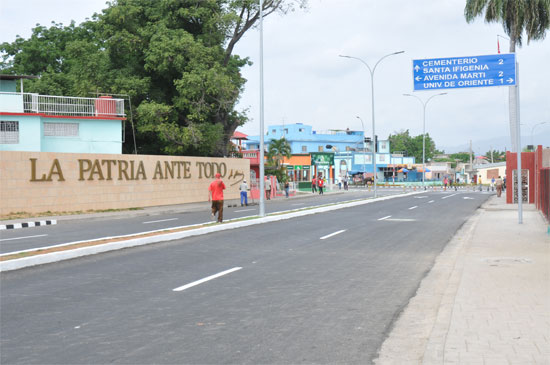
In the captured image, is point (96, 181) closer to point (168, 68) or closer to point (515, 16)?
point (168, 68)

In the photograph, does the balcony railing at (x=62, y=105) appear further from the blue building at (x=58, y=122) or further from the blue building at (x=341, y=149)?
the blue building at (x=341, y=149)

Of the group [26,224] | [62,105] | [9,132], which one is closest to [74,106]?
[62,105]

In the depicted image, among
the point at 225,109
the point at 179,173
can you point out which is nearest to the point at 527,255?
the point at 179,173

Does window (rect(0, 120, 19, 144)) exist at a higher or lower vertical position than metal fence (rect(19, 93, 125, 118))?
lower

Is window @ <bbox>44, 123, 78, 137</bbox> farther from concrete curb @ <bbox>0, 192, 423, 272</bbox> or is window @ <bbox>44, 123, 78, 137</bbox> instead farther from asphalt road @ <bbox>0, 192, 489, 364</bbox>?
asphalt road @ <bbox>0, 192, 489, 364</bbox>

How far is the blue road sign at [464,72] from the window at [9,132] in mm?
20611

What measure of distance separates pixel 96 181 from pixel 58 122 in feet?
17.7

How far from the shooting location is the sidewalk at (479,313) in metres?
5.24

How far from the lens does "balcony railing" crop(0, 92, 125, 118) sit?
29984 mm

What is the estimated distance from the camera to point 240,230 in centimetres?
1786

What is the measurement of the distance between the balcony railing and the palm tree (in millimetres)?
23658

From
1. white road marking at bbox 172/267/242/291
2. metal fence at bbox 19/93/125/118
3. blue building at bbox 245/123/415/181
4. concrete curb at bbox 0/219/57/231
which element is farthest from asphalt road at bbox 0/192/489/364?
blue building at bbox 245/123/415/181

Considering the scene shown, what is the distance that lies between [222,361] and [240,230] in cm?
1271

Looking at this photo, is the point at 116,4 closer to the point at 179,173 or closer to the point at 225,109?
the point at 225,109
